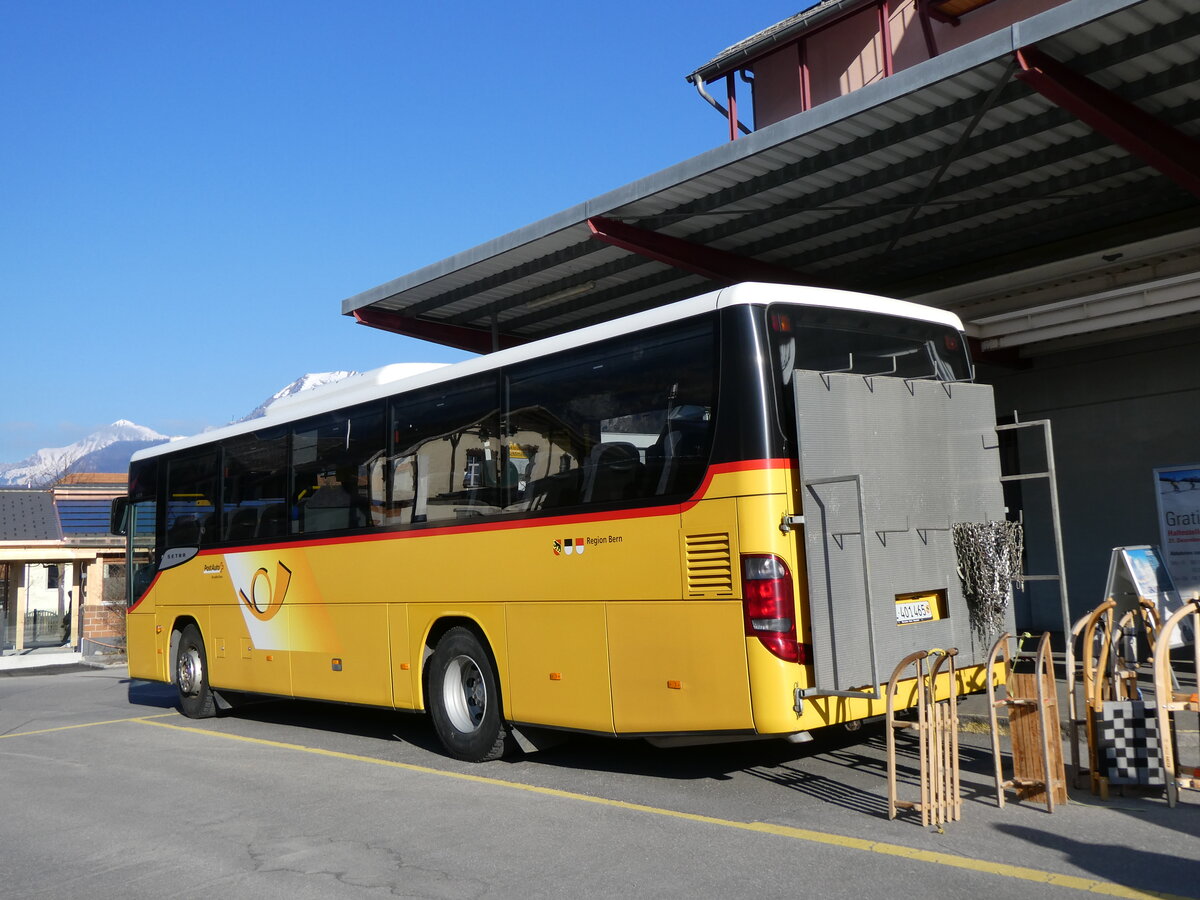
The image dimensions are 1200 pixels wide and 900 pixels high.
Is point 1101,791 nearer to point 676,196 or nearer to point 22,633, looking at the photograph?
point 676,196

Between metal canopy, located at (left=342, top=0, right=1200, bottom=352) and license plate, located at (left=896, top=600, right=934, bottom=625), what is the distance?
4454mm

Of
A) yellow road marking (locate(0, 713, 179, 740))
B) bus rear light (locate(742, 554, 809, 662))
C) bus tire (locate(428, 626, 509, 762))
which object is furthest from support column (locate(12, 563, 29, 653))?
bus rear light (locate(742, 554, 809, 662))

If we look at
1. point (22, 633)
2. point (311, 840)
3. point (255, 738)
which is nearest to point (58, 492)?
point (22, 633)

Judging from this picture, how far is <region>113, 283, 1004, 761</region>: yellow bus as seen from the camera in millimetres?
6941

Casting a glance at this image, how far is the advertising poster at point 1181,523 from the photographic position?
40.7ft

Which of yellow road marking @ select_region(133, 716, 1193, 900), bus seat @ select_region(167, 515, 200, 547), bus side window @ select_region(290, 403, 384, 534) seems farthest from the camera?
bus seat @ select_region(167, 515, 200, 547)

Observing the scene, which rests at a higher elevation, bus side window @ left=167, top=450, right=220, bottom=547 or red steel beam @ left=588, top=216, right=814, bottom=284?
red steel beam @ left=588, top=216, right=814, bottom=284

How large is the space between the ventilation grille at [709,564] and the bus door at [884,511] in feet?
1.68

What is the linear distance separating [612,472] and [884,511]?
190cm

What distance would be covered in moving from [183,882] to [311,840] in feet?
3.10

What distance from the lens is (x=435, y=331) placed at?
59.0 ft

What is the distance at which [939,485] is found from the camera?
25.5 feet

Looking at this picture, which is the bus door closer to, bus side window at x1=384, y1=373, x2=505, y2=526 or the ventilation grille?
the ventilation grille

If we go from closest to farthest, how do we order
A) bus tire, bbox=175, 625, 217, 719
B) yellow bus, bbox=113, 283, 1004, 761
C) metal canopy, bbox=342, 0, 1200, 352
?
yellow bus, bbox=113, 283, 1004, 761 < metal canopy, bbox=342, 0, 1200, 352 < bus tire, bbox=175, 625, 217, 719
